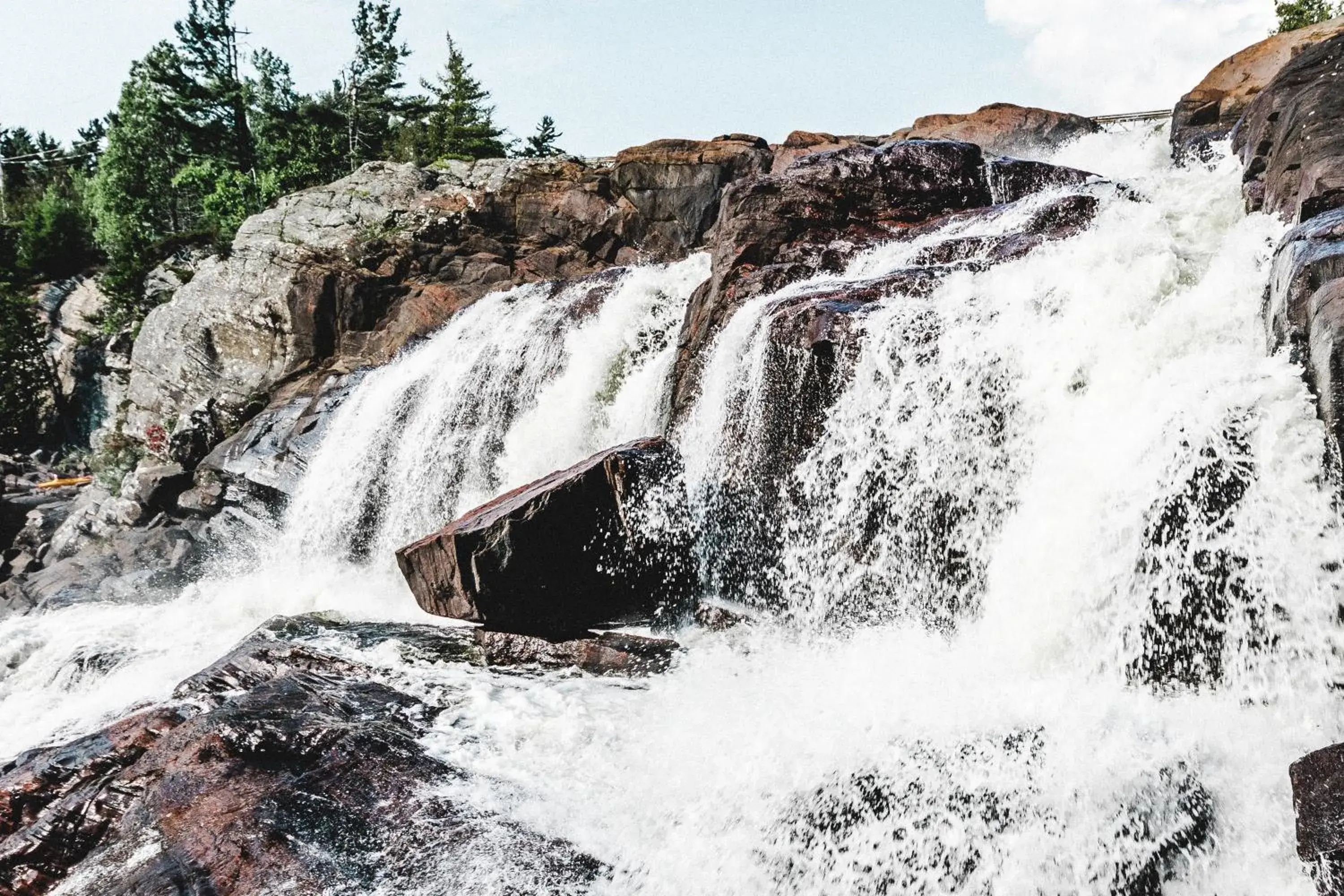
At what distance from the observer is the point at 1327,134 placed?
8.04 metres

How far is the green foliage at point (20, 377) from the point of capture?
1299 inches

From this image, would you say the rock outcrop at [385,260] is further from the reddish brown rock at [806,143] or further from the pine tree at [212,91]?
the pine tree at [212,91]

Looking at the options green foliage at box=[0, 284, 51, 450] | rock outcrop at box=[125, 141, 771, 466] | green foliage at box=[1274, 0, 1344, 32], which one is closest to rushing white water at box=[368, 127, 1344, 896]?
rock outcrop at box=[125, 141, 771, 466]

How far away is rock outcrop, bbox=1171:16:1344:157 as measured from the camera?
53.5ft

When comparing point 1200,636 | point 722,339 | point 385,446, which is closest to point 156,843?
point 1200,636

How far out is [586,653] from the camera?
7902mm

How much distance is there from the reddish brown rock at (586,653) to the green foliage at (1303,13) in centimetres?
3454

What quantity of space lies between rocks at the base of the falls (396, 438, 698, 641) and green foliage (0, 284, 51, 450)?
33.0 m

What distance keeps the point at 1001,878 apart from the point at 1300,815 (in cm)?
143

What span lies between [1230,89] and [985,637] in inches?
619

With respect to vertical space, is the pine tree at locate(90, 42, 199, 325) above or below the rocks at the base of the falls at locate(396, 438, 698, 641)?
above

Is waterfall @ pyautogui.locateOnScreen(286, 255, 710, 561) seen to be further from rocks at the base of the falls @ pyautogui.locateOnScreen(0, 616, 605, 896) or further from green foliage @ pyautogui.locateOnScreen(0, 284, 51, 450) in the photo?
green foliage @ pyautogui.locateOnScreen(0, 284, 51, 450)

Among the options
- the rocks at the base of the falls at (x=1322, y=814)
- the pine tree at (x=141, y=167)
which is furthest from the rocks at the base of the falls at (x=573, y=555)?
the pine tree at (x=141, y=167)

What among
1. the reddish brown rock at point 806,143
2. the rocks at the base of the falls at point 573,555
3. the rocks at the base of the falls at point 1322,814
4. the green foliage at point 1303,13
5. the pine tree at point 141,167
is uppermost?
the pine tree at point 141,167
